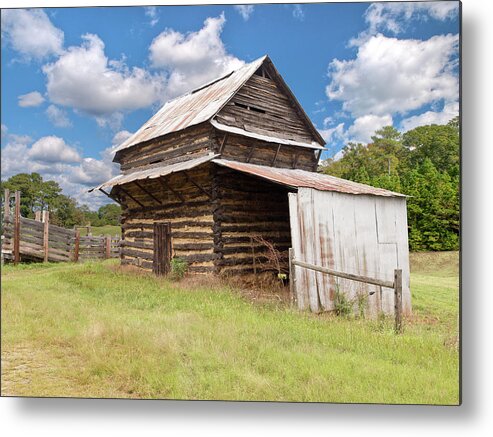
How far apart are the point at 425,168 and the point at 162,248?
6504 millimetres

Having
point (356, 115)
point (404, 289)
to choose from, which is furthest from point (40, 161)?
point (404, 289)

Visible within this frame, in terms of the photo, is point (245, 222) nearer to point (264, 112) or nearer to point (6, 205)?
point (264, 112)

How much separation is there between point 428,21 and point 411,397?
4.06 m

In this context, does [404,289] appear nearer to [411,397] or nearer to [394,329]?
[394,329]

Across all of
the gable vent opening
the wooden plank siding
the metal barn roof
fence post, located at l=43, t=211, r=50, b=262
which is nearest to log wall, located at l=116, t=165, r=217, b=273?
the wooden plank siding

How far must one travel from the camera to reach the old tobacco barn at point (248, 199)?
264 inches

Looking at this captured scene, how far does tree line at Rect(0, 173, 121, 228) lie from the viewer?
4820 mm

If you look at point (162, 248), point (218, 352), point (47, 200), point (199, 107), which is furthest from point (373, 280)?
point (162, 248)

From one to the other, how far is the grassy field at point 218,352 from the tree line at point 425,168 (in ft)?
1.38

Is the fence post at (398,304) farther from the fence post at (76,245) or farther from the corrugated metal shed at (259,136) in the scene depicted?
the fence post at (76,245)

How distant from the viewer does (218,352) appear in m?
4.36

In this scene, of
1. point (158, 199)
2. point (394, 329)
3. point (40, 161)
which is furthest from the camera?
point (158, 199)

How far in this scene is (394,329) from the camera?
517cm

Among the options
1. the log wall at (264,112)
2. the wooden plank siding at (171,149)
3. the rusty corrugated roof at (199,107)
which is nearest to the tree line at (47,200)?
the rusty corrugated roof at (199,107)
